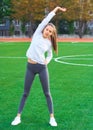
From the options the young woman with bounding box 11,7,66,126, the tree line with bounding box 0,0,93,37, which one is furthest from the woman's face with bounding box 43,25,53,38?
the tree line with bounding box 0,0,93,37

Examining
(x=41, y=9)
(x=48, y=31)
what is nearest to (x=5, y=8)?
(x=41, y=9)

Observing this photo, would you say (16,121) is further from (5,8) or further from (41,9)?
(5,8)

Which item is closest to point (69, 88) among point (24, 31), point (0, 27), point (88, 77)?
point (88, 77)

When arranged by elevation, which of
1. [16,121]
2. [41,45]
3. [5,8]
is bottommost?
[5,8]

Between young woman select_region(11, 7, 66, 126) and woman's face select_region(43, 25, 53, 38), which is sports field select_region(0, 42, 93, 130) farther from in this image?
woman's face select_region(43, 25, 53, 38)

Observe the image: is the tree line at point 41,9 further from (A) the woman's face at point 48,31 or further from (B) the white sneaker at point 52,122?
(A) the woman's face at point 48,31

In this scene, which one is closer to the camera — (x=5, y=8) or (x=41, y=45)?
(x=41, y=45)

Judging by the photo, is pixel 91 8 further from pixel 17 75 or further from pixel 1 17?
pixel 17 75

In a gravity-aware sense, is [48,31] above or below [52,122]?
above

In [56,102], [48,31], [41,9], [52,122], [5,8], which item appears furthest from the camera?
[5,8]

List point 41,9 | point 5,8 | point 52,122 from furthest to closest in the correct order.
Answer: point 5,8 < point 41,9 < point 52,122

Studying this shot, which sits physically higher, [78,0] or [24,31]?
[78,0]

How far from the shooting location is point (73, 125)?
7684mm

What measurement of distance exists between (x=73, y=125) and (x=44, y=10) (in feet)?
179
